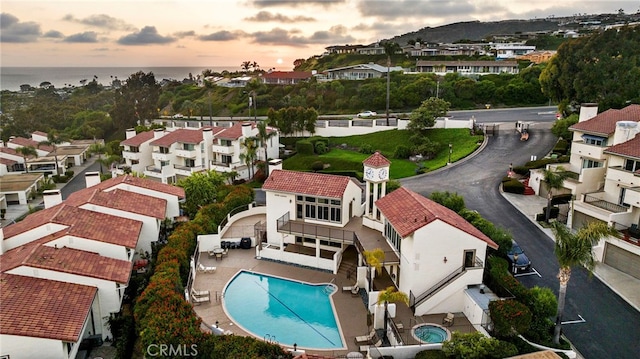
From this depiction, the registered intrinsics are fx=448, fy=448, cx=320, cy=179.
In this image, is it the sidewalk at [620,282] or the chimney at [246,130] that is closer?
the sidewalk at [620,282]

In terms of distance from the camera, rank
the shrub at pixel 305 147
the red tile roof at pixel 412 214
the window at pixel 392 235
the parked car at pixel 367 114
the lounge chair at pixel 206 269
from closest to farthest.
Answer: the red tile roof at pixel 412 214, the window at pixel 392 235, the lounge chair at pixel 206 269, the shrub at pixel 305 147, the parked car at pixel 367 114

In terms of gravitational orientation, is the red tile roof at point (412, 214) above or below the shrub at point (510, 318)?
above

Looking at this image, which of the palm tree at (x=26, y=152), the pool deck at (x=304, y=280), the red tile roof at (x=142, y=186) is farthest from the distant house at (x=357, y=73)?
the pool deck at (x=304, y=280)

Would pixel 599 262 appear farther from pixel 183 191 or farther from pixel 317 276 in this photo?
pixel 183 191

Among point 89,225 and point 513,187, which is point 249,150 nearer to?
point 89,225

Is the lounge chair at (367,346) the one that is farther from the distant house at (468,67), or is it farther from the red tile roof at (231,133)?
the distant house at (468,67)

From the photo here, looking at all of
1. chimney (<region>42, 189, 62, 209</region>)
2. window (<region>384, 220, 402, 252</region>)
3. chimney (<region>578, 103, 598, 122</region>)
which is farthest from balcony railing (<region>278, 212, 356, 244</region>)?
chimney (<region>578, 103, 598, 122</region>)
